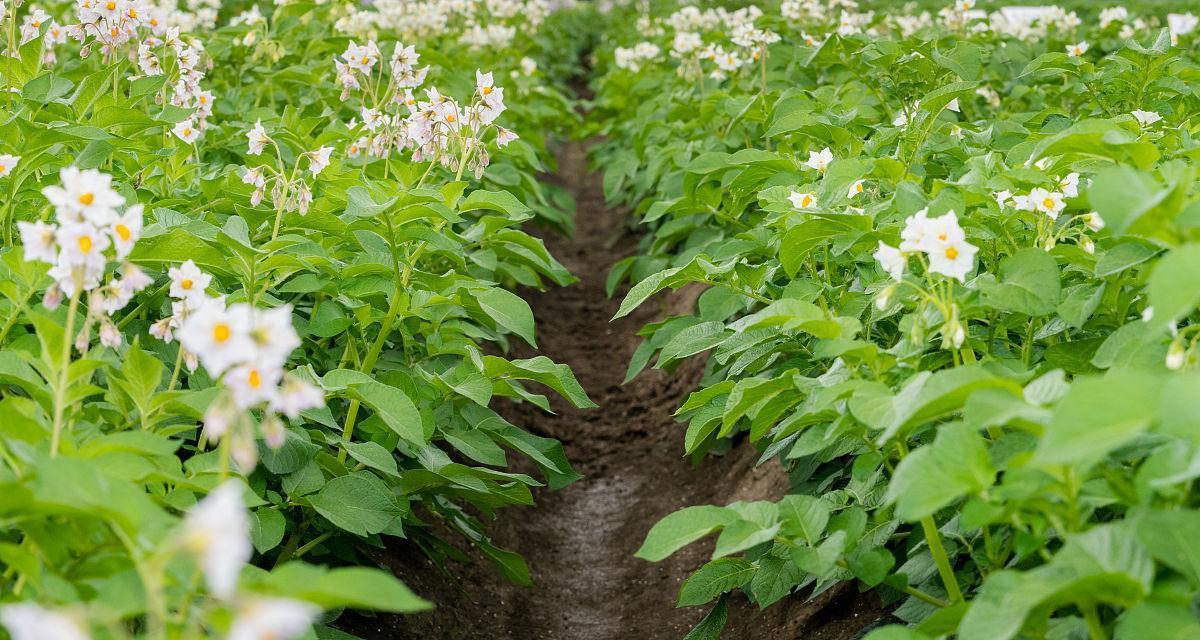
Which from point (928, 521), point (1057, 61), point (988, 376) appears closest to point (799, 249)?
point (928, 521)

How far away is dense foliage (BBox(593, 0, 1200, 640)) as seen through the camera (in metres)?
1.49

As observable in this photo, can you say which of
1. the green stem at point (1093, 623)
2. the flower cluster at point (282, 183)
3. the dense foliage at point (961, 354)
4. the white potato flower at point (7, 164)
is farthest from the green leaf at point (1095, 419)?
the white potato flower at point (7, 164)

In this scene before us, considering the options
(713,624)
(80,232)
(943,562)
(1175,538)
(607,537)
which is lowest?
(607,537)

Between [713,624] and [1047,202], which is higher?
[1047,202]

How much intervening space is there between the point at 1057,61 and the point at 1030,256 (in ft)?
5.42

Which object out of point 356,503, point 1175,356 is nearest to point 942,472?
point 1175,356

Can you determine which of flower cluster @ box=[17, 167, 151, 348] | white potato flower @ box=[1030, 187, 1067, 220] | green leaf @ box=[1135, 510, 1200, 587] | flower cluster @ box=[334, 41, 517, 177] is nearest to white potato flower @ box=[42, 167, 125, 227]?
flower cluster @ box=[17, 167, 151, 348]

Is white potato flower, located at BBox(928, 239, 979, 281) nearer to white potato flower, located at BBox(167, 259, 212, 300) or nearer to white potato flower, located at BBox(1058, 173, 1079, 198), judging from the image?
white potato flower, located at BBox(1058, 173, 1079, 198)

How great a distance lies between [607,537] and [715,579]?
1665 millimetres

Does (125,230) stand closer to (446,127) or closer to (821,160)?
(446,127)

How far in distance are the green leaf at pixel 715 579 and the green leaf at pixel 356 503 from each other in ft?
2.15

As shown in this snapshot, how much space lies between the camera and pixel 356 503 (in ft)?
7.59

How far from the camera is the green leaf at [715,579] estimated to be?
245 cm

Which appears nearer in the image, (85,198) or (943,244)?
(85,198)
